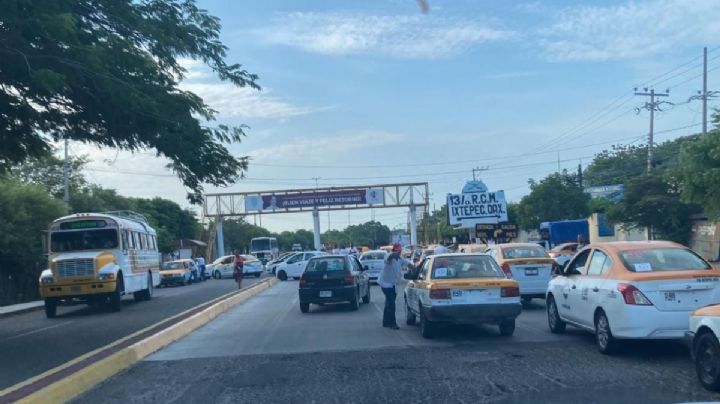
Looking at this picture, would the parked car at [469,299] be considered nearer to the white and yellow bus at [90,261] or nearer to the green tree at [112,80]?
the green tree at [112,80]

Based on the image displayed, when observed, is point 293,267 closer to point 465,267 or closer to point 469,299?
point 465,267

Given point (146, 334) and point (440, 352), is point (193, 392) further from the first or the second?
point (146, 334)

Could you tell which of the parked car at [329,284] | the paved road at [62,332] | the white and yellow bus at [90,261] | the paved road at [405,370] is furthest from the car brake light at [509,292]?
the white and yellow bus at [90,261]

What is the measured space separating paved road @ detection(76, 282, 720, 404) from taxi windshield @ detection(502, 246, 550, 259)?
439 centimetres

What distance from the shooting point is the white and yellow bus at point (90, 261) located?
2339cm

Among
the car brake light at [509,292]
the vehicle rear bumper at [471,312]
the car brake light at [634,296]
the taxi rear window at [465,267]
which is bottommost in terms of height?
the vehicle rear bumper at [471,312]

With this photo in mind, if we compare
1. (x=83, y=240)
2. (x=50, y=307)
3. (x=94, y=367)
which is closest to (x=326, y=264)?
(x=83, y=240)

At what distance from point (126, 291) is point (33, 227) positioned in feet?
37.5

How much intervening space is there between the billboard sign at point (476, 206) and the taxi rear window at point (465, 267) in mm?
19527

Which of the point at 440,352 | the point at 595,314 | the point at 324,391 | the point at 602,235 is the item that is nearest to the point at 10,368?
the point at 324,391

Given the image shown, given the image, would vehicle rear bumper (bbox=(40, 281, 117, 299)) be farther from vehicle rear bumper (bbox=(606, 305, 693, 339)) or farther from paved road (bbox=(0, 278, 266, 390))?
vehicle rear bumper (bbox=(606, 305, 693, 339))

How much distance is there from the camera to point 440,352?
12055mm

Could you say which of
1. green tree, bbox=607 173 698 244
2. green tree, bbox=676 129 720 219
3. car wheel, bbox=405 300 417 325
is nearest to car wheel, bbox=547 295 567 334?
car wheel, bbox=405 300 417 325

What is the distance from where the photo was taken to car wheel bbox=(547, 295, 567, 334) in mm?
13562
